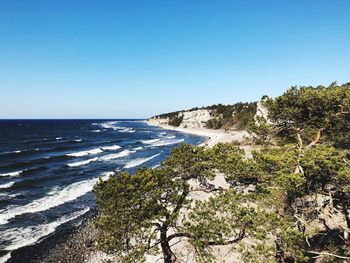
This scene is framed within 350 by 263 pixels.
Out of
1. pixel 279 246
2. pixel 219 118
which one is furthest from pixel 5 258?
pixel 219 118

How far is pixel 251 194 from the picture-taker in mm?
11031

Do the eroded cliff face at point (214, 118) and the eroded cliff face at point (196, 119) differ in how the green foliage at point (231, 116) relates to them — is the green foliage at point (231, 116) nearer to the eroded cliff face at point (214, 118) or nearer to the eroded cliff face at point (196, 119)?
the eroded cliff face at point (214, 118)

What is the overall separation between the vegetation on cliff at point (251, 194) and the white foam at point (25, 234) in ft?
34.4

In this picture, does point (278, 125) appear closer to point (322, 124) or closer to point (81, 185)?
point (322, 124)

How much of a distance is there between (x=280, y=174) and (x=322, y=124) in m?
5.41

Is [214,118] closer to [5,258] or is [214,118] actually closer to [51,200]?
[51,200]

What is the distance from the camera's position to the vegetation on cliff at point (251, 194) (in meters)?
10.2

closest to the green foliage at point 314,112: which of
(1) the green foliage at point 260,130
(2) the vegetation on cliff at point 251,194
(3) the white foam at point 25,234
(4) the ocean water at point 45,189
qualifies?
(2) the vegetation on cliff at point 251,194

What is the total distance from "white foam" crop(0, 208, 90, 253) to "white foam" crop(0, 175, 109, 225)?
2.22 meters

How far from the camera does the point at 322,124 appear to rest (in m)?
16.3

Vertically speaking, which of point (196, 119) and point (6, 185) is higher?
point (196, 119)

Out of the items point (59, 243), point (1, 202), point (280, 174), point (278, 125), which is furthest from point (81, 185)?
point (280, 174)

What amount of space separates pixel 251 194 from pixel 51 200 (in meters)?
23.3

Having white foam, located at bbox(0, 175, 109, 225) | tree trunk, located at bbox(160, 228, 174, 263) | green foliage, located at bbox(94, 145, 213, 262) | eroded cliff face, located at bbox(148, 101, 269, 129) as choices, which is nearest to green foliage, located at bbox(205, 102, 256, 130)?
eroded cliff face, located at bbox(148, 101, 269, 129)
